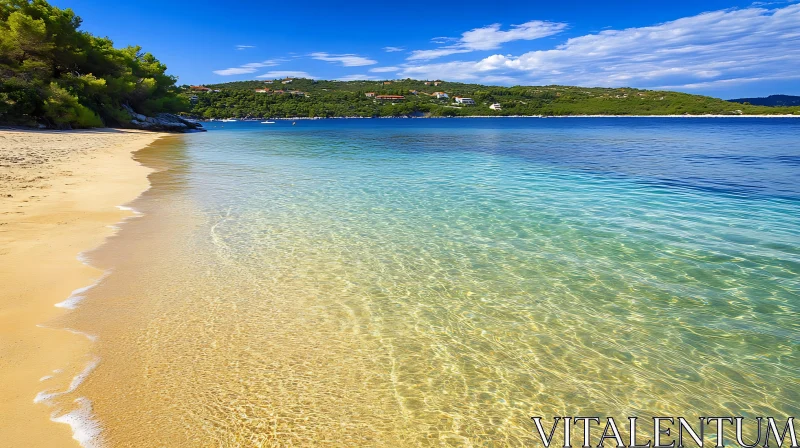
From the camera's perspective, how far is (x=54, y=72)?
41.6 m

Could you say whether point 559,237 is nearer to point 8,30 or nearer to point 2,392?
point 2,392

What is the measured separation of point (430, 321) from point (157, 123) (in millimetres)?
59590

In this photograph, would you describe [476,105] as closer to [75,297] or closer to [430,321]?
[430,321]

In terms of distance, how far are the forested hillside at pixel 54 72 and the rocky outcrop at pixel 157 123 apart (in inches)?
59.3

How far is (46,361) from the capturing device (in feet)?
12.7

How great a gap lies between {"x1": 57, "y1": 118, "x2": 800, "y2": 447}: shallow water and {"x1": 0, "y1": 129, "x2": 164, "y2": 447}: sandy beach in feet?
0.88

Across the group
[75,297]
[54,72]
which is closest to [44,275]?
[75,297]

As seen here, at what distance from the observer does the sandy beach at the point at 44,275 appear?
3197 millimetres

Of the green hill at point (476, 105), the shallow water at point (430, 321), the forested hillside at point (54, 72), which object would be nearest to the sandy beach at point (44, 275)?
the shallow water at point (430, 321)

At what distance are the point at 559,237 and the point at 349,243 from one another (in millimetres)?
4103

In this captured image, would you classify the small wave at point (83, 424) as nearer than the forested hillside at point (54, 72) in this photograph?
Yes

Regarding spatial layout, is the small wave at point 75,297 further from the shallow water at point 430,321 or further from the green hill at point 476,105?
the green hill at point 476,105

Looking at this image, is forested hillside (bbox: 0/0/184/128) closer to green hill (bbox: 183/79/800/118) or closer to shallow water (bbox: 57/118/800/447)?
shallow water (bbox: 57/118/800/447)

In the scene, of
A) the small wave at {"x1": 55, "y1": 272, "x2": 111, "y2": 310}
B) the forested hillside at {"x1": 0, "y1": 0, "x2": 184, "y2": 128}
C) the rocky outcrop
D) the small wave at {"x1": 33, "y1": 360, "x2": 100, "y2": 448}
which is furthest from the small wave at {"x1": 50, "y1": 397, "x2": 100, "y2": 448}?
the rocky outcrop
